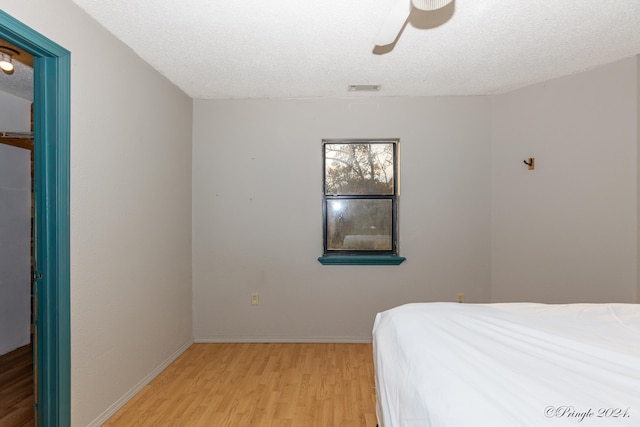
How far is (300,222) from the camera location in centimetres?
326

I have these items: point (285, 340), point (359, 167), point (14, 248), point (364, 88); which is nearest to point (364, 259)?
point (359, 167)

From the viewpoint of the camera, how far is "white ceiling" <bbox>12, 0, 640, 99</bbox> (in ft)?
6.03

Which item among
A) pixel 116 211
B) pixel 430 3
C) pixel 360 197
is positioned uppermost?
pixel 430 3

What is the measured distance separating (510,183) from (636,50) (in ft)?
4.01

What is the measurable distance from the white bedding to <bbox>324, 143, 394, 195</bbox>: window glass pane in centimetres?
179

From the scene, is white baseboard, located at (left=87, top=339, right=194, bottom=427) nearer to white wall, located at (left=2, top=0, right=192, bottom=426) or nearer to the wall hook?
white wall, located at (left=2, top=0, right=192, bottom=426)

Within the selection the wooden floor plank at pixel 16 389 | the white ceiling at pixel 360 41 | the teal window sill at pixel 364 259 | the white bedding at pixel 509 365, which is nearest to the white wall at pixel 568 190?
the white ceiling at pixel 360 41

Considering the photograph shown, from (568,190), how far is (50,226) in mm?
3542

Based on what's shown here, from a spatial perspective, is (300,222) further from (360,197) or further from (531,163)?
(531,163)

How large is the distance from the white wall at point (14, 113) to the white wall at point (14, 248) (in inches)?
7.1

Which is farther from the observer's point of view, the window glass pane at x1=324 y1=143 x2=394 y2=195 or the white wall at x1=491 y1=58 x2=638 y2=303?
the window glass pane at x1=324 y1=143 x2=394 y2=195

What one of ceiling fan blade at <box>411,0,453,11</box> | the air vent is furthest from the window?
ceiling fan blade at <box>411,0,453,11</box>

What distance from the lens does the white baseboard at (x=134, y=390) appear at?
6.49ft

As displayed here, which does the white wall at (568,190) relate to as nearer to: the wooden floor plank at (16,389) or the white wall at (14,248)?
the wooden floor plank at (16,389)
